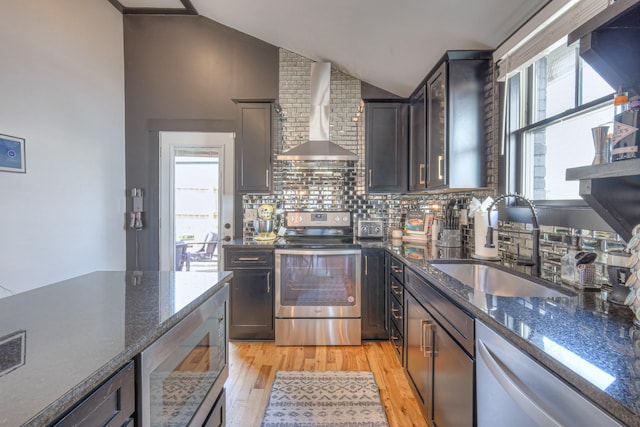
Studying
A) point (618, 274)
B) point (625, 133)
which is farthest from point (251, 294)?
point (625, 133)

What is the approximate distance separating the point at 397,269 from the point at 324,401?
1094mm

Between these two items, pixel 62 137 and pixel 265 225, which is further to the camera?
pixel 265 225

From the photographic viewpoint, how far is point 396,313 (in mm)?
2604

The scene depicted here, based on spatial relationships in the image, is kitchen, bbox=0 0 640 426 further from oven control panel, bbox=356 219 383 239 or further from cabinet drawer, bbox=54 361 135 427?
cabinet drawer, bbox=54 361 135 427

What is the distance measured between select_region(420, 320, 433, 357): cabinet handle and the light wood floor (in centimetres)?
48

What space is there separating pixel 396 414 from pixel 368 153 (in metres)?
2.31

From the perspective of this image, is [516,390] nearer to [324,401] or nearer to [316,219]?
[324,401]

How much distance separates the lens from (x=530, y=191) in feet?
6.49

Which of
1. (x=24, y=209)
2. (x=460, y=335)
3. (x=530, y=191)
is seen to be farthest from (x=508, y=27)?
(x=24, y=209)

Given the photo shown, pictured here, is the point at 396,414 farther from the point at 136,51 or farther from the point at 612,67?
the point at 136,51

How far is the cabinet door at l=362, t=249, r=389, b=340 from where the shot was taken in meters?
2.90

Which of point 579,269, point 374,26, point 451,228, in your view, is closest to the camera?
point 579,269

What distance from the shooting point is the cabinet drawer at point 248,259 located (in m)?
2.90

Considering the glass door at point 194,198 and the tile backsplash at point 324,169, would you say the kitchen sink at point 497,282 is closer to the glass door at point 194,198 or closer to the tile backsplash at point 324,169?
the tile backsplash at point 324,169
